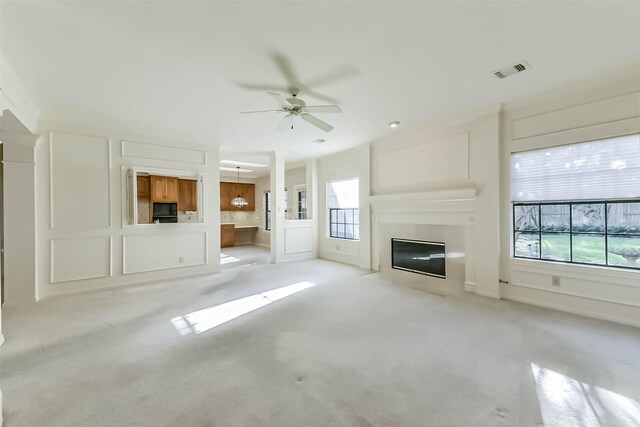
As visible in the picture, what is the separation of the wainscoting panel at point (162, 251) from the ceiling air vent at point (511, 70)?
17.2 ft

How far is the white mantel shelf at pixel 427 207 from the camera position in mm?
4008

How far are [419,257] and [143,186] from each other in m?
5.01

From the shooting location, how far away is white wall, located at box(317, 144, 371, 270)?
18.5ft

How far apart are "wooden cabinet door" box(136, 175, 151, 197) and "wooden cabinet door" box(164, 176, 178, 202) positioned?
0.28 meters

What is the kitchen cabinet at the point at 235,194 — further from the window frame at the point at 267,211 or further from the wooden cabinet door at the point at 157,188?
the wooden cabinet door at the point at 157,188

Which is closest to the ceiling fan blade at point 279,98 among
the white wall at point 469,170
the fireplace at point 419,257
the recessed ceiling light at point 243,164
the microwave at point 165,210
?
the white wall at point 469,170

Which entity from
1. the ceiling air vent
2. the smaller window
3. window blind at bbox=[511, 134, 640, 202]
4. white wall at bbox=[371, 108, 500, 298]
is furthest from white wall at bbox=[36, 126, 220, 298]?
window blind at bbox=[511, 134, 640, 202]

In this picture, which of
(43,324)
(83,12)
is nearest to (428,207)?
(83,12)

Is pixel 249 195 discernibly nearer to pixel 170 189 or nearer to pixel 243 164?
pixel 243 164

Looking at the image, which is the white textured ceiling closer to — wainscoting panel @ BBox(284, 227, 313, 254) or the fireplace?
the fireplace

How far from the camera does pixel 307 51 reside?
7.80ft

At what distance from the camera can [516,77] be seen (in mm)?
2873

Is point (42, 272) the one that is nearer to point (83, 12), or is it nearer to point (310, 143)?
point (83, 12)

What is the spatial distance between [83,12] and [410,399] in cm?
348
